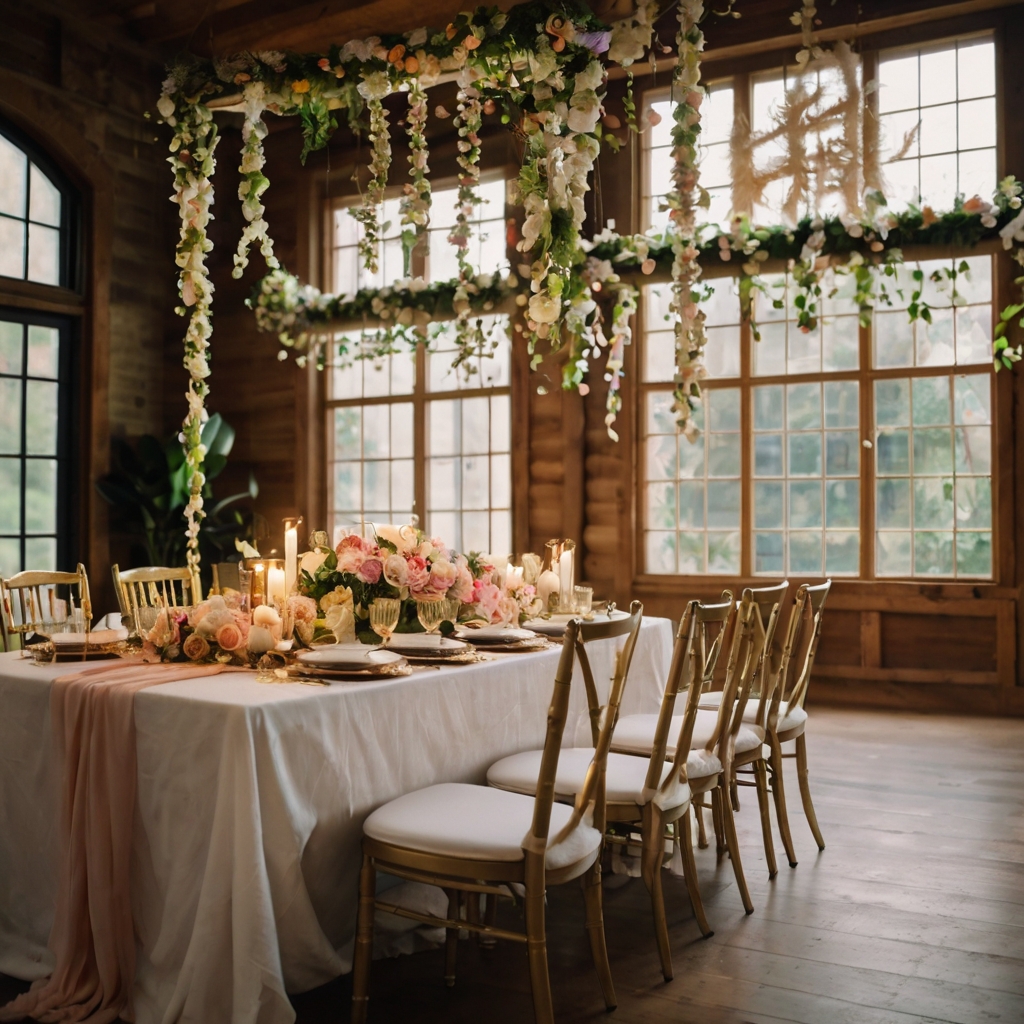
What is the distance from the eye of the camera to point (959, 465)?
21.1 feet

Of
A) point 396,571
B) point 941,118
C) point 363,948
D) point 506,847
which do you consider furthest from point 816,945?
point 941,118

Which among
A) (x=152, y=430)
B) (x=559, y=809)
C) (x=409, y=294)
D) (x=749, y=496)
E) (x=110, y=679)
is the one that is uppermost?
(x=409, y=294)

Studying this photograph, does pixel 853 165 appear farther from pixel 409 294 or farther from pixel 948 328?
pixel 409 294

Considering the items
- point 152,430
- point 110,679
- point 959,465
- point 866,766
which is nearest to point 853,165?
point 959,465

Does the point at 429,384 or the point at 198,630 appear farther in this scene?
the point at 429,384

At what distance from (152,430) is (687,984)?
6709 mm

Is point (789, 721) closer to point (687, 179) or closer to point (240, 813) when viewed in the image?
point (687, 179)

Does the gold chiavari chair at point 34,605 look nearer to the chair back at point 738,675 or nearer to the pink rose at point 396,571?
the pink rose at point 396,571

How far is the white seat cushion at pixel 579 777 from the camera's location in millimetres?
2645

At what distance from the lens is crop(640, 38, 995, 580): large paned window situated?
252 inches

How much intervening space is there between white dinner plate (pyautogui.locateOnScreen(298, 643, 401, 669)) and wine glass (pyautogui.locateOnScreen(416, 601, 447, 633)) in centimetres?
34

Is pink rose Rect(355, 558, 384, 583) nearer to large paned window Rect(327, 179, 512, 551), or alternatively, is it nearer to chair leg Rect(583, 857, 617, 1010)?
chair leg Rect(583, 857, 617, 1010)

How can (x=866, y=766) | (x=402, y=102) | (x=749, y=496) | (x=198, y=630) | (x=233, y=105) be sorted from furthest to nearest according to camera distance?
1. (x=402, y=102)
2. (x=749, y=496)
3. (x=866, y=766)
4. (x=233, y=105)
5. (x=198, y=630)

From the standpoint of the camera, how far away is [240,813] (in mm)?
2193
